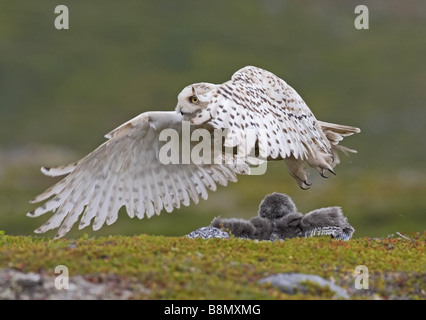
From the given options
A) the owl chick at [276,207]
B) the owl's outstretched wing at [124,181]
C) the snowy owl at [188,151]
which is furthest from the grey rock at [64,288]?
the owl chick at [276,207]

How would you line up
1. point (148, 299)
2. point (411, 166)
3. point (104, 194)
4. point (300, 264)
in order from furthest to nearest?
point (411, 166) → point (104, 194) → point (300, 264) → point (148, 299)

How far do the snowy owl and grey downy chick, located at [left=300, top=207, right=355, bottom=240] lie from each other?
67 cm

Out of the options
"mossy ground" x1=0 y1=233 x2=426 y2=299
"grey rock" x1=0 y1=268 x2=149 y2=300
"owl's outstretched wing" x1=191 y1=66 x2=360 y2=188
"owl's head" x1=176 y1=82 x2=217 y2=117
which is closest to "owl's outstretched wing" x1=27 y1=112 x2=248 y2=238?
"owl's head" x1=176 y1=82 x2=217 y2=117

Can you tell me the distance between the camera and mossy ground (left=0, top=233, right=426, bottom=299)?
25.8 ft

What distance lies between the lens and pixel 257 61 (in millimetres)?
71125

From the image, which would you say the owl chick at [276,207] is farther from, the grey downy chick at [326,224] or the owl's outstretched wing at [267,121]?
the grey downy chick at [326,224]

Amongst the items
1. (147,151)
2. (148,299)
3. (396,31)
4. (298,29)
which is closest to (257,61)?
(298,29)

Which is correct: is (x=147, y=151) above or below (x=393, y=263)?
above

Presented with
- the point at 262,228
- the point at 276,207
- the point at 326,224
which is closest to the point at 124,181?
the point at 262,228

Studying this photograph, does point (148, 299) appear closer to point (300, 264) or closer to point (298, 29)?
point (300, 264)

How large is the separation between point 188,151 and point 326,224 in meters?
2.30

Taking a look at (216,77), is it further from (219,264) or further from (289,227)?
(219,264)

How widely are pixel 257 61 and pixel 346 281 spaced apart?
209 ft

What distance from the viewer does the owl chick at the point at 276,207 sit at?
12.6 m
